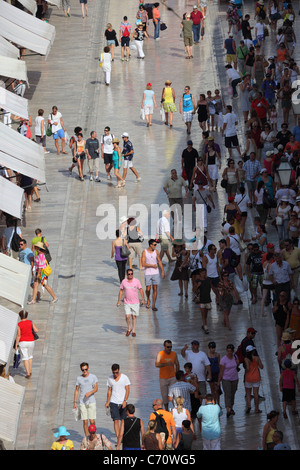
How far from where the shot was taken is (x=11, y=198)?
26688mm

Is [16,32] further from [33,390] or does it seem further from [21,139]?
[33,390]

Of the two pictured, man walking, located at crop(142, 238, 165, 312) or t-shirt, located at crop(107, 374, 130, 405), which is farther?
man walking, located at crop(142, 238, 165, 312)

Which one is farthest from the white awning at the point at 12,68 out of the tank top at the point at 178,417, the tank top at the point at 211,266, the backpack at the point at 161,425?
the backpack at the point at 161,425

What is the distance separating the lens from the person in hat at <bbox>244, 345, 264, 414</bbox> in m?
21.9

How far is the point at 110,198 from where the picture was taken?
31562 millimetres

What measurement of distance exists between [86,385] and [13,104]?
1190 centimetres

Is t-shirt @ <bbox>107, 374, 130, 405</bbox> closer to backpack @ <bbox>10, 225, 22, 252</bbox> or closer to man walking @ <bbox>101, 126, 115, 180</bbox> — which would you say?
backpack @ <bbox>10, 225, 22, 252</bbox>

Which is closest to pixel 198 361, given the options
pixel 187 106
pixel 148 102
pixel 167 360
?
pixel 167 360

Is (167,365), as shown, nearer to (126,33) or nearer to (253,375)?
(253,375)

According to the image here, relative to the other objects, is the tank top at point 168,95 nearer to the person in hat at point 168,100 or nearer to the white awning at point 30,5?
the person in hat at point 168,100

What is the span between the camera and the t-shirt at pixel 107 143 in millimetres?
31766

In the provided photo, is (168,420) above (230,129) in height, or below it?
below

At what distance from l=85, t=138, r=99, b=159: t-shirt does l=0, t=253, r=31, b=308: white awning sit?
7.20m

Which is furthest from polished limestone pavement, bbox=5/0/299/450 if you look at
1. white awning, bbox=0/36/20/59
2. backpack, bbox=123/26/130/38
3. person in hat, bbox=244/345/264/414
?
white awning, bbox=0/36/20/59
